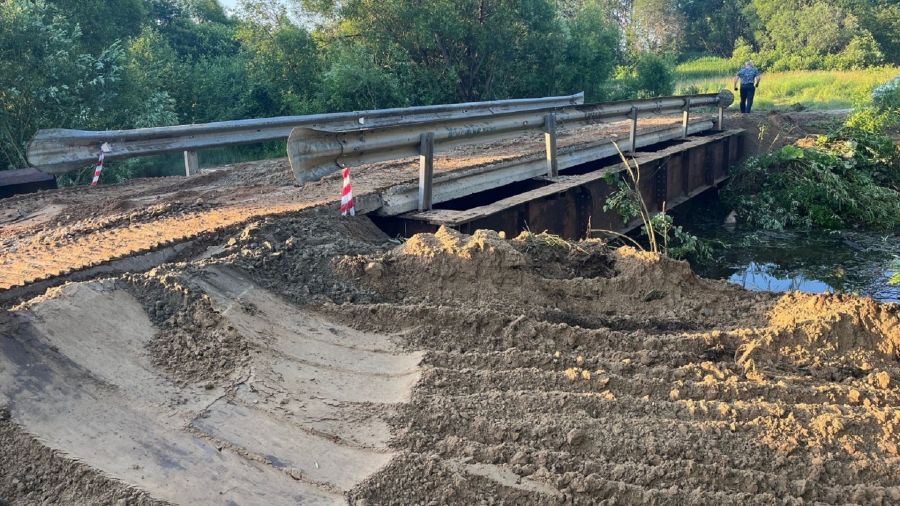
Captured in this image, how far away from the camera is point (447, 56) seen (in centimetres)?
2120

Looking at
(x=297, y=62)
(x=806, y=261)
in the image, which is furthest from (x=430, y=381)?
(x=297, y=62)

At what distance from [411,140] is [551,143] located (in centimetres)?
Answer: 256

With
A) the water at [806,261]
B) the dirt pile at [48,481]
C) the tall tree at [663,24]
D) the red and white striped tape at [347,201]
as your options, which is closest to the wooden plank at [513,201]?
the red and white striped tape at [347,201]

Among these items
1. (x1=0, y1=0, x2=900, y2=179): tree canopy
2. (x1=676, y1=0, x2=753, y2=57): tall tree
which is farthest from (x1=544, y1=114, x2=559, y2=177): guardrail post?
(x1=676, y1=0, x2=753, y2=57): tall tree

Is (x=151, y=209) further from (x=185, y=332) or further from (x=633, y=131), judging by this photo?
(x=633, y=131)

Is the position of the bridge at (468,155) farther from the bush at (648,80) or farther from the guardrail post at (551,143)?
the bush at (648,80)

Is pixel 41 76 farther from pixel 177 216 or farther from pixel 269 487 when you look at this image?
pixel 269 487

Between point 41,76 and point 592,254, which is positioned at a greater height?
point 41,76

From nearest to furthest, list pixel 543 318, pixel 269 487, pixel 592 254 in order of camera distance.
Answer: pixel 269 487, pixel 543 318, pixel 592 254

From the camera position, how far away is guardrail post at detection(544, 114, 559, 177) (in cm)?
837

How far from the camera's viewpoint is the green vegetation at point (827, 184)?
11961 millimetres

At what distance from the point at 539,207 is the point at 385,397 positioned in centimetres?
439

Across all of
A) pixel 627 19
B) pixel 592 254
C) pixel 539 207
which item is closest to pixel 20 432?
pixel 592 254

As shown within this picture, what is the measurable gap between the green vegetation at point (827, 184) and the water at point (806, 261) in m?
0.52
